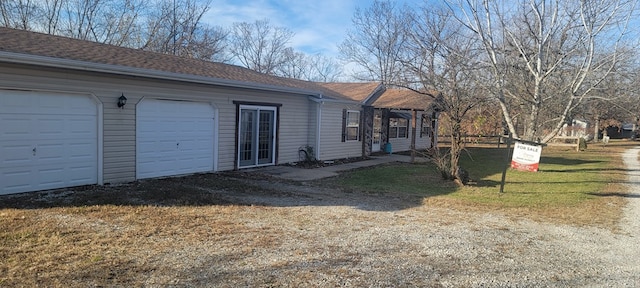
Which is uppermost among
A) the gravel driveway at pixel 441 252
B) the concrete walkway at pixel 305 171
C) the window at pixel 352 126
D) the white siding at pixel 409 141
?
the window at pixel 352 126

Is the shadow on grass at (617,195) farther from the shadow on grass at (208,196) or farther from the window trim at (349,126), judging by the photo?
the window trim at (349,126)

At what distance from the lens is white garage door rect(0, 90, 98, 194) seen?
24.8ft

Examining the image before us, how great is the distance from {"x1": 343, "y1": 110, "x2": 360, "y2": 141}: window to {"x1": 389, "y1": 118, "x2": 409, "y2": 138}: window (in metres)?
3.99

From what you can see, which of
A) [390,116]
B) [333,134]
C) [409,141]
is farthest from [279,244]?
[409,141]

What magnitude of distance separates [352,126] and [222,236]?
1213 centimetres

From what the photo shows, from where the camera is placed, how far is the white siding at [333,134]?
15.3 meters

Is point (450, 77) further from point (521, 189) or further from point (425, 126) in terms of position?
point (425, 126)

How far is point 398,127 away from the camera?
71.3 ft

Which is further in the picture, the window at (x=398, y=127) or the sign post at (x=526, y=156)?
the window at (x=398, y=127)

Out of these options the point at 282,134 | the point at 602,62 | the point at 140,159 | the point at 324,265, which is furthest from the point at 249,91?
the point at 602,62

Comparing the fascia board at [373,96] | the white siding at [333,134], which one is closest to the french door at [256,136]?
the white siding at [333,134]

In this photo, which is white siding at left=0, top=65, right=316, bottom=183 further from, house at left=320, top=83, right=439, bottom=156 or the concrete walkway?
house at left=320, top=83, right=439, bottom=156

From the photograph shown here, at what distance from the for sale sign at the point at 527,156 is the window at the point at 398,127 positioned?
10.8m

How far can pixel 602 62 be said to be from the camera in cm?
1274
